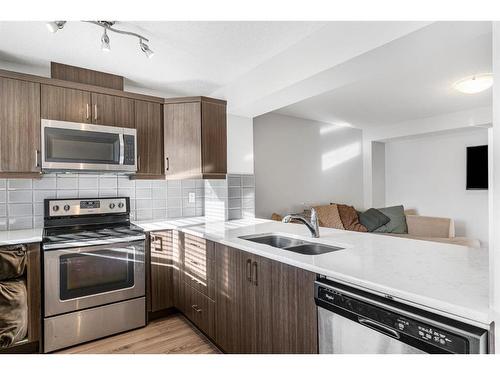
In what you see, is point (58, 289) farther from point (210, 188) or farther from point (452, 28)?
point (452, 28)

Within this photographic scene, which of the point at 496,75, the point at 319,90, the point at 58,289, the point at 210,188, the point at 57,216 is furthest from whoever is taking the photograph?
the point at 210,188

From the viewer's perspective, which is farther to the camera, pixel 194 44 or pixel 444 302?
pixel 194 44

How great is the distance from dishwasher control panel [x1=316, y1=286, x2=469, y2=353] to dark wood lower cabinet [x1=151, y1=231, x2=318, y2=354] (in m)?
0.14

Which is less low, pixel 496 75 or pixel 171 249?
pixel 496 75

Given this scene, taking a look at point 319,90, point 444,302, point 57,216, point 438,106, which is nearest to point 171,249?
point 57,216

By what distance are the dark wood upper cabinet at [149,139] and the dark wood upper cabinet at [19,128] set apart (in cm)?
75

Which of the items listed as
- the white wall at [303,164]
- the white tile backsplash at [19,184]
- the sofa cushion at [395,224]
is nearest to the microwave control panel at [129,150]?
the white tile backsplash at [19,184]

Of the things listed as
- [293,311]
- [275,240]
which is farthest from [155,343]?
[293,311]

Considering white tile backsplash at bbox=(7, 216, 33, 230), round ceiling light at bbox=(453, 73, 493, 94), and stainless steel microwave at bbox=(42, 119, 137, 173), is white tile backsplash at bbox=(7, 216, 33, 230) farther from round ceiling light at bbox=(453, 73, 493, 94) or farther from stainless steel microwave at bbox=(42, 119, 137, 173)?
round ceiling light at bbox=(453, 73, 493, 94)

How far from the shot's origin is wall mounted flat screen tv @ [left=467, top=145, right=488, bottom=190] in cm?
420

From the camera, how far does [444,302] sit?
2.74 feet

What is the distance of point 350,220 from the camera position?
4.09m

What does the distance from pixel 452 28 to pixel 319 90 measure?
95cm

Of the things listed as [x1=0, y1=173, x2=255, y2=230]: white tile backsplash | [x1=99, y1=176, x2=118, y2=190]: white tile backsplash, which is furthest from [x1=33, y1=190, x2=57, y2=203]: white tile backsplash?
[x1=99, y1=176, x2=118, y2=190]: white tile backsplash
